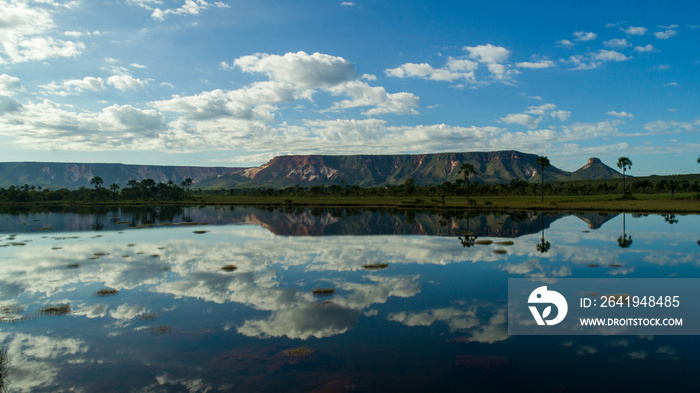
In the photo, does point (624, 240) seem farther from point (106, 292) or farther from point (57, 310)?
point (57, 310)

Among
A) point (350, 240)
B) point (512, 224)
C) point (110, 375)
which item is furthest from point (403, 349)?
point (512, 224)

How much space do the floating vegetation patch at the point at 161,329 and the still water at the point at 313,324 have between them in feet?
0.17

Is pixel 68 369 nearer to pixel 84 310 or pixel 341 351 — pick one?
pixel 84 310

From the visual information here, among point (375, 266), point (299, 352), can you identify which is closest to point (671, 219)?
point (375, 266)

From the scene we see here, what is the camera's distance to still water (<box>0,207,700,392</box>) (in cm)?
1446

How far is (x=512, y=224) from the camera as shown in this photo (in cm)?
7100

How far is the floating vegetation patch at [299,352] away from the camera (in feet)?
53.6

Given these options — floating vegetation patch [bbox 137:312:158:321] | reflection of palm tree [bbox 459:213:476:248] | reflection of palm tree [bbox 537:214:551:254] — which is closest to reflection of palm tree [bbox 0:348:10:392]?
floating vegetation patch [bbox 137:312:158:321]

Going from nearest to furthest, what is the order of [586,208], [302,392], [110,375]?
1. [302,392]
2. [110,375]
3. [586,208]

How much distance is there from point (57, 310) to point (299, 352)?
1642cm

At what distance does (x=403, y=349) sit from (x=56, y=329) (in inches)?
691

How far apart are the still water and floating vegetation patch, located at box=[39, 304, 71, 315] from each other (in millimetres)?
177

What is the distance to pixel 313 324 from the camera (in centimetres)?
2006

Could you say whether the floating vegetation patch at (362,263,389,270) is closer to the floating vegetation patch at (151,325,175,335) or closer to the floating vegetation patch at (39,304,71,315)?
the floating vegetation patch at (151,325,175,335)
